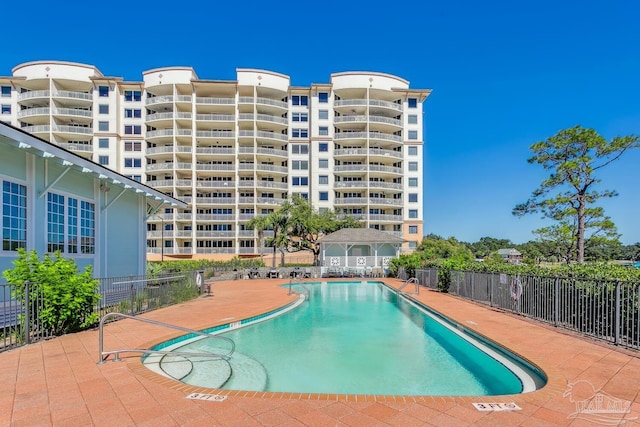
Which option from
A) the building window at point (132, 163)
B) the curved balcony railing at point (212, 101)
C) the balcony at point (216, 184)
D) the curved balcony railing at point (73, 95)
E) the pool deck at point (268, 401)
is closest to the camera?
the pool deck at point (268, 401)

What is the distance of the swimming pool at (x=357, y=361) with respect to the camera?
5664 mm

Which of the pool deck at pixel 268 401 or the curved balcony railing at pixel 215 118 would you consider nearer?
the pool deck at pixel 268 401

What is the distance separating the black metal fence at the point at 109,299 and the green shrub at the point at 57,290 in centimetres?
5

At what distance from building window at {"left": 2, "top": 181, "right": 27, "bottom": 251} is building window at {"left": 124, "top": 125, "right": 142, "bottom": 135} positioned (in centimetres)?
3962

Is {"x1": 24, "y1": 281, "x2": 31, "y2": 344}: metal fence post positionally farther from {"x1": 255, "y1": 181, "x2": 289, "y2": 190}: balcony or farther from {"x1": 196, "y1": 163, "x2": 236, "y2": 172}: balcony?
{"x1": 196, "y1": 163, "x2": 236, "y2": 172}: balcony

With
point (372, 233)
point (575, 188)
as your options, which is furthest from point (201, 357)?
point (575, 188)

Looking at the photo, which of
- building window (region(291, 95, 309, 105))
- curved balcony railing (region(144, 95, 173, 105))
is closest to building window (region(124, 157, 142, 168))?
curved balcony railing (region(144, 95, 173, 105))

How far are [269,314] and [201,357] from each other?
15.1ft

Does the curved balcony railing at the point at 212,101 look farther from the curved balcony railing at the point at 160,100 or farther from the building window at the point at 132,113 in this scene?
the building window at the point at 132,113

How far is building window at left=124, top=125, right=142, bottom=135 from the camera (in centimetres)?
4422

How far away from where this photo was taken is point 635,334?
652 cm

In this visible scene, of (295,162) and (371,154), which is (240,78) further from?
(371,154)

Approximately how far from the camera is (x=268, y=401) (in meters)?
4.02

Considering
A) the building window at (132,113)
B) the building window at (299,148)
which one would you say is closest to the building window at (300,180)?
the building window at (299,148)
